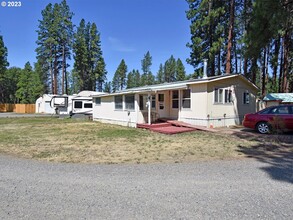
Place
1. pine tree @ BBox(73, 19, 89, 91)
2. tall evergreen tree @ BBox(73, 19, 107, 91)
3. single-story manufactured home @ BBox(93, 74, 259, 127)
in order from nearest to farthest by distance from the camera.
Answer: single-story manufactured home @ BBox(93, 74, 259, 127) < pine tree @ BBox(73, 19, 89, 91) < tall evergreen tree @ BBox(73, 19, 107, 91)

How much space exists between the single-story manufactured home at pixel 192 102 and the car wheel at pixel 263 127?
2443 millimetres

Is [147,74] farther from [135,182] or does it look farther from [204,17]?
[135,182]

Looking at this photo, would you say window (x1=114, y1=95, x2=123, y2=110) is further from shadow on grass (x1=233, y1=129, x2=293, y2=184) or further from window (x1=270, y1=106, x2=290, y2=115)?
window (x1=270, y1=106, x2=290, y2=115)

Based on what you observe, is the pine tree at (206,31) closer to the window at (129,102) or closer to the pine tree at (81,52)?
the window at (129,102)

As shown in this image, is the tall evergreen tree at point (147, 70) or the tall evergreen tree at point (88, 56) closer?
the tall evergreen tree at point (88, 56)

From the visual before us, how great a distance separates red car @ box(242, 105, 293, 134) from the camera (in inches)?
368

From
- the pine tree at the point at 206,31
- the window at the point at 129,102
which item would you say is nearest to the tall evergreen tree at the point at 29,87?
the pine tree at the point at 206,31

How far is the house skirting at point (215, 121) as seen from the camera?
11.8 m

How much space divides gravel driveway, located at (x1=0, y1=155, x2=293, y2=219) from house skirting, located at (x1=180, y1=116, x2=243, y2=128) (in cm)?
665

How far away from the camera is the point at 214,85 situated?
39.6 feet

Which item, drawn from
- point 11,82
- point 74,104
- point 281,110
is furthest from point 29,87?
point 281,110

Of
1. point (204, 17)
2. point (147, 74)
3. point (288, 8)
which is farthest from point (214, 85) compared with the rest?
point (147, 74)

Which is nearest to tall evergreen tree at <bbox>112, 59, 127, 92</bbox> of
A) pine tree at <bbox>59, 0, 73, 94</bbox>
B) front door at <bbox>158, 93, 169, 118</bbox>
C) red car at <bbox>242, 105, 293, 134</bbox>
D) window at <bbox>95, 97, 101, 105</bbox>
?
pine tree at <bbox>59, 0, 73, 94</bbox>

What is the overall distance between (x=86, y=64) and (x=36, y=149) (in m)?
35.6
